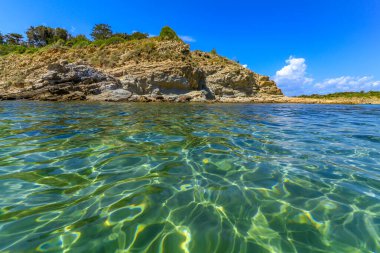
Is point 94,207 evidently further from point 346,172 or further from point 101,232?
point 346,172

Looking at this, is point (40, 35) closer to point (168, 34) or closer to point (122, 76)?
point (168, 34)

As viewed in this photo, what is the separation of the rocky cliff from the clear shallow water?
751 inches

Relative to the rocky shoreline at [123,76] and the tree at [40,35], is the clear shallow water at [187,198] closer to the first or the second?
the rocky shoreline at [123,76]

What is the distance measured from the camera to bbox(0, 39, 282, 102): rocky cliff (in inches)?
878

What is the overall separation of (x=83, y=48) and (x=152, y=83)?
52.2 feet

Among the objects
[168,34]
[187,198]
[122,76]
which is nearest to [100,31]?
[168,34]

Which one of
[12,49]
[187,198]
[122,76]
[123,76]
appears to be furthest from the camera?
[12,49]

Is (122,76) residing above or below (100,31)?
below

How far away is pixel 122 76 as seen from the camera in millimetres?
25016

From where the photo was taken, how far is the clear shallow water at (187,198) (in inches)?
73.2

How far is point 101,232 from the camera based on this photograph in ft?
6.33

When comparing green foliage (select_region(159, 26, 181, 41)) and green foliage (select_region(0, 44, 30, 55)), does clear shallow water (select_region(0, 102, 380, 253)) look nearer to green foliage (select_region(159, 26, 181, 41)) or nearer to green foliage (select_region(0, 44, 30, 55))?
green foliage (select_region(159, 26, 181, 41))

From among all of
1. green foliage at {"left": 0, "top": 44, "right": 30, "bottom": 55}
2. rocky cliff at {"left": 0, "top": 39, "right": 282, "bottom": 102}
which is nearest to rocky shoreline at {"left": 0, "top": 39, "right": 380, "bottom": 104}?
rocky cliff at {"left": 0, "top": 39, "right": 282, "bottom": 102}

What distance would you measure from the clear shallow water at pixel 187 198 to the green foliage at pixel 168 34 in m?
31.8
